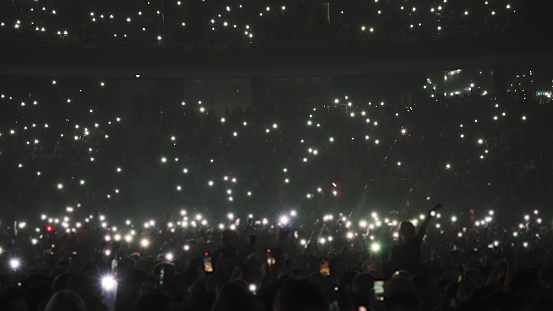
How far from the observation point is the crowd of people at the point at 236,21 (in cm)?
3912

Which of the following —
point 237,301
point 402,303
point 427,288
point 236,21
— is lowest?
point 427,288

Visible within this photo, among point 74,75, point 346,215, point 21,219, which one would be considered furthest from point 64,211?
point 74,75

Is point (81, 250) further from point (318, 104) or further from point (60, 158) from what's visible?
point (318, 104)

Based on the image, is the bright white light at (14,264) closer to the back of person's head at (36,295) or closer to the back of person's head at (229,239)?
the back of person's head at (229,239)

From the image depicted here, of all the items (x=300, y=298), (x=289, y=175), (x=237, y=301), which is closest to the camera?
(x=300, y=298)

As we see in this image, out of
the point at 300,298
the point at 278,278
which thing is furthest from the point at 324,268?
the point at 300,298

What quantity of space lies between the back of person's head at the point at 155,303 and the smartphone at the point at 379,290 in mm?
1856

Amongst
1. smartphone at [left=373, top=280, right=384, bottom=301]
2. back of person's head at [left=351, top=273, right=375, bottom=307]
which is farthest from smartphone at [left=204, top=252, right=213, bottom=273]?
smartphone at [left=373, top=280, right=384, bottom=301]

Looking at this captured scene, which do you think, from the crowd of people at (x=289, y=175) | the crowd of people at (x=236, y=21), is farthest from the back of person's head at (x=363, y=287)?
the crowd of people at (x=236, y=21)

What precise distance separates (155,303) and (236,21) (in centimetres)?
3704

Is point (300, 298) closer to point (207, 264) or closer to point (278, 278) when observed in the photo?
point (278, 278)

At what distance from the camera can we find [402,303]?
575 cm

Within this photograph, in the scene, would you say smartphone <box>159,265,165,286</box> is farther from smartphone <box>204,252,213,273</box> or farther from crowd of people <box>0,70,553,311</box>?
crowd of people <box>0,70,553,311</box>

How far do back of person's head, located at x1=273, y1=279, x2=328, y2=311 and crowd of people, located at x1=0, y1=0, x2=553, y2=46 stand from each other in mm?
35427
